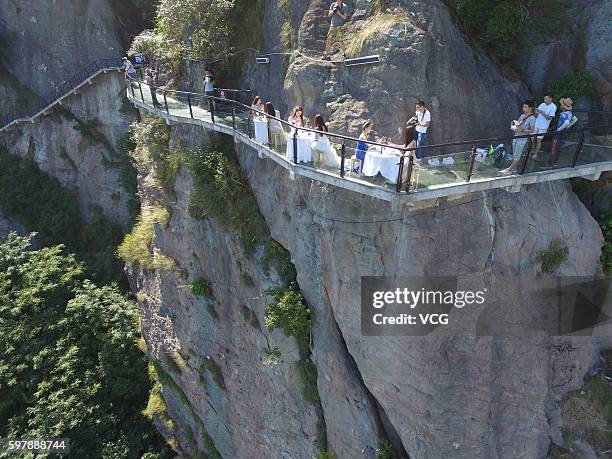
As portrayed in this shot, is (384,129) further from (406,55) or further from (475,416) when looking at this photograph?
(475,416)

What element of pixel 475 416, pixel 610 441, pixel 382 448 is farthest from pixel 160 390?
pixel 610 441

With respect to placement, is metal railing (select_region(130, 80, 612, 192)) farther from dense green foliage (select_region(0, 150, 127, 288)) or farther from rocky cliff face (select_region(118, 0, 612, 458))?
dense green foliage (select_region(0, 150, 127, 288))

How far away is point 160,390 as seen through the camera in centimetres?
1889

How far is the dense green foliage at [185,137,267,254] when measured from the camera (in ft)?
41.8

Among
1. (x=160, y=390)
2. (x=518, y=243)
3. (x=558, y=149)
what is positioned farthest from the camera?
(x=160, y=390)

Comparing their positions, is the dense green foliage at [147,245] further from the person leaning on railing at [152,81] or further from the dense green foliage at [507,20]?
the dense green foliage at [507,20]

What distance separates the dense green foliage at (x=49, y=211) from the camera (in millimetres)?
25859

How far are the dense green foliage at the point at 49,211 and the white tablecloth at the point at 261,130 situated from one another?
17.4m

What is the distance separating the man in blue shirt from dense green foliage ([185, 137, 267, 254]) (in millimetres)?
4360

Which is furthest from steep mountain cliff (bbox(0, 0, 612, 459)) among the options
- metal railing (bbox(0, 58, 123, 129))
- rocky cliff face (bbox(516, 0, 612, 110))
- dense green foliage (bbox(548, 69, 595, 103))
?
metal railing (bbox(0, 58, 123, 129))

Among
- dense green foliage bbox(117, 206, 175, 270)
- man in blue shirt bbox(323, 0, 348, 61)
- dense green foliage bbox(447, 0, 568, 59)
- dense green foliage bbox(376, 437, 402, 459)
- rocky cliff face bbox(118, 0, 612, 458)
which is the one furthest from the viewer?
dense green foliage bbox(117, 206, 175, 270)

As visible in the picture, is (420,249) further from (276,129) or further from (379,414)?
(379,414)

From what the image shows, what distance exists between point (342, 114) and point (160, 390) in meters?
15.2

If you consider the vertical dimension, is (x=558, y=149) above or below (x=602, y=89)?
below
